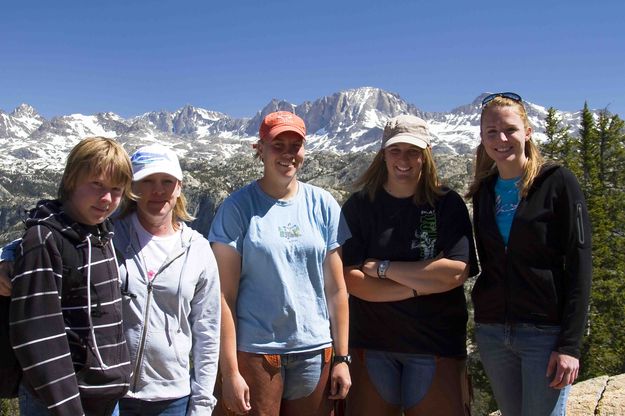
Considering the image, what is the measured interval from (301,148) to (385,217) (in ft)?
4.31

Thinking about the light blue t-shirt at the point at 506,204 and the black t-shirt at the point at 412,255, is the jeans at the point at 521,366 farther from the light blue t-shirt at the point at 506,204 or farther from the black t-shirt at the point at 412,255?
the light blue t-shirt at the point at 506,204

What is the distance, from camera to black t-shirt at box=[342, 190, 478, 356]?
5723mm

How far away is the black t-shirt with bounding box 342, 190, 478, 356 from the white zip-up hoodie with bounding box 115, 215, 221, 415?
1.86 m

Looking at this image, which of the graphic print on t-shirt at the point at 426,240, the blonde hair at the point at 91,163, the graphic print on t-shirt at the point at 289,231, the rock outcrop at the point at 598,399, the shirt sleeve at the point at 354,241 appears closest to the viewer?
the blonde hair at the point at 91,163

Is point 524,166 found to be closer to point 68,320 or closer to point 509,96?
point 509,96

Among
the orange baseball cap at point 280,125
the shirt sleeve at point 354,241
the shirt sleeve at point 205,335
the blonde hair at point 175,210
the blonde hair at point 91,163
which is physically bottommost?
the shirt sleeve at point 205,335

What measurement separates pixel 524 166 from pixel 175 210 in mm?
3710

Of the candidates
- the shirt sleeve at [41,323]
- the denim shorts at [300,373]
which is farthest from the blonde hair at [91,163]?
the denim shorts at [300,373]

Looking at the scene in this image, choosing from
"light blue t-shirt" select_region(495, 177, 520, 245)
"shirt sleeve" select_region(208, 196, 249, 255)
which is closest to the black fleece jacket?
"light blue t-shirt" select_region(495, 177, 520, 245)

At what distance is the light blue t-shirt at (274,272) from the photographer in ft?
17.2

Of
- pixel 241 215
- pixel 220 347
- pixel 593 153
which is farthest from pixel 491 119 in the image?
pixel 593 153

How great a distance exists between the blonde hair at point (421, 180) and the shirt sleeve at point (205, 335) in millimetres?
2268

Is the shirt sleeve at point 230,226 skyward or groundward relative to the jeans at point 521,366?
skyward

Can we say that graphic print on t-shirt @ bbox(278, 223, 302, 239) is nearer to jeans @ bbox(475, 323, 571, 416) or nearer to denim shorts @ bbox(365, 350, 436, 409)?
denim shorts @ bbox(365, 350, 436, 409)
